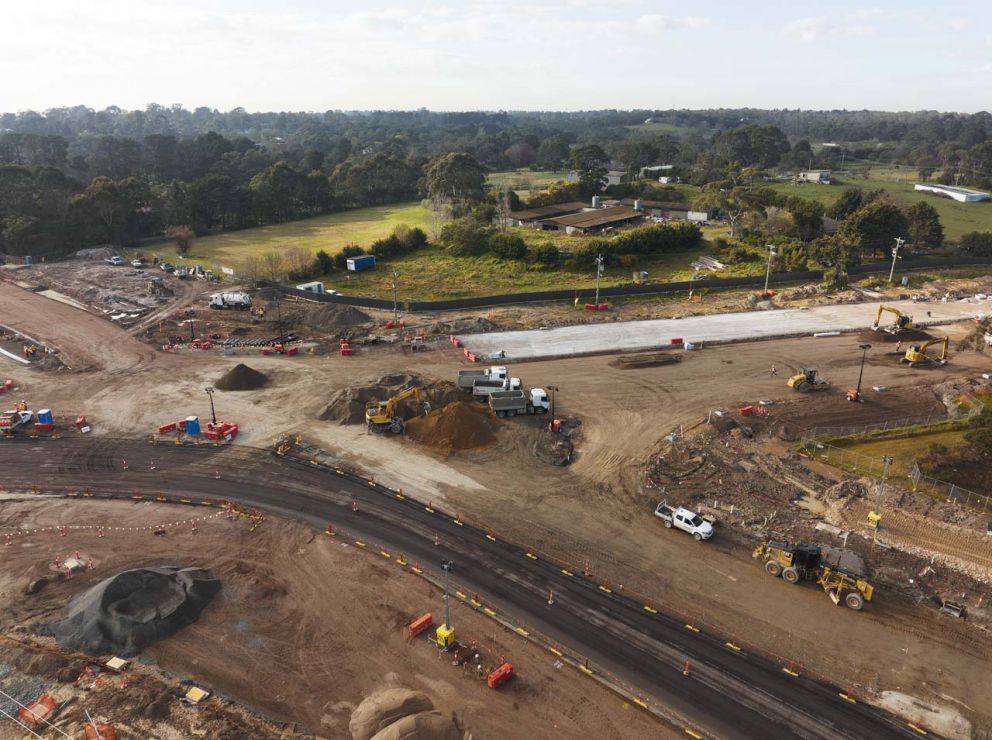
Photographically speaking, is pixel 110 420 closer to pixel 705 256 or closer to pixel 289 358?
pixel 289 358

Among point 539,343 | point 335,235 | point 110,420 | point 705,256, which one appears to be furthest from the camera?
point 335,235

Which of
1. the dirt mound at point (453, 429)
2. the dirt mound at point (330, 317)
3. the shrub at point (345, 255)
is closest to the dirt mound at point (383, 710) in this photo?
the dirt mound at point (453, 429)

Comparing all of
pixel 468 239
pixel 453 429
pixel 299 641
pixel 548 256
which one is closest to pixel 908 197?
pixel 548 256

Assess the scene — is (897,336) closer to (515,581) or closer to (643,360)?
(643,360)

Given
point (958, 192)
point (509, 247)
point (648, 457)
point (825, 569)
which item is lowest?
point (648, 457)

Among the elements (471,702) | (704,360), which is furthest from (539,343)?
(471,702)

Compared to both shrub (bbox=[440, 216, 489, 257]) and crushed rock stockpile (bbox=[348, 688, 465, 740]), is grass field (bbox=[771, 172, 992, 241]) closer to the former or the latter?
shrub (bbox=[440, 216, 489, 257])
